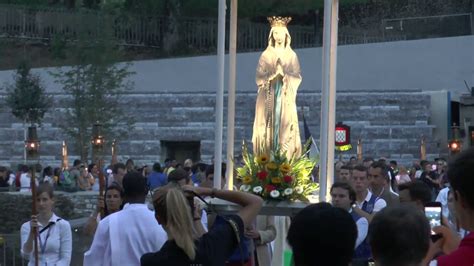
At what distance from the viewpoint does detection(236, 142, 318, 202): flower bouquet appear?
14305mm

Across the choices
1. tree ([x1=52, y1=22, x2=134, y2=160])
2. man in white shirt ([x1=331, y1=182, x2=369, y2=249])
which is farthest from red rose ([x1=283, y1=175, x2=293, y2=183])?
tree ([x1=52, y1=22, x2=134, y2=160])

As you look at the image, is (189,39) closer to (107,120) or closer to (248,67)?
(248,67)

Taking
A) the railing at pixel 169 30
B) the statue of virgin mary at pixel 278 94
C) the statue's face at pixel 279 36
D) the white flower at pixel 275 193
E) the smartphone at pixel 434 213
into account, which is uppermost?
the railing at pixel 169 30

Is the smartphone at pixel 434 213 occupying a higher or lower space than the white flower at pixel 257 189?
higher

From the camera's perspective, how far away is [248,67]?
2032 inches

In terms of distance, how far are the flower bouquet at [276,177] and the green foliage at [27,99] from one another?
3119 centimetres

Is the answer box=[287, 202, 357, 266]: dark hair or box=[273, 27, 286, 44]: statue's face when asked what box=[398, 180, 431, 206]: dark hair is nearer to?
box=[287, 202, 357, 266]: dark hair

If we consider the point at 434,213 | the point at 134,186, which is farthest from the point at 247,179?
the point at 434,213

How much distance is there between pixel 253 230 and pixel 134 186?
2.88m

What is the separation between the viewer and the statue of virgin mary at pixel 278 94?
16047mm

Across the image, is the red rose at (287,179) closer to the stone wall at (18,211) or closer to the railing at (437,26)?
the stone wall at (18,211)

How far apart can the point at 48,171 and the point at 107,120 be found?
11.3 metres

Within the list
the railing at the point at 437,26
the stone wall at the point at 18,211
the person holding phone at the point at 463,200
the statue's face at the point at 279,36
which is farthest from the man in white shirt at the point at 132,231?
the railing at the point at 437,26

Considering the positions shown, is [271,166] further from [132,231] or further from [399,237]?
[399,237]
